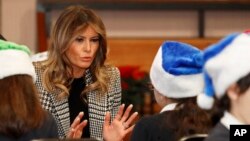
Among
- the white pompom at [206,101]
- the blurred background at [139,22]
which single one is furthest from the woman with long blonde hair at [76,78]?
the blurred background at [139,22]

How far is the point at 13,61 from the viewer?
85.7 inches

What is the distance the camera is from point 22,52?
225 cm

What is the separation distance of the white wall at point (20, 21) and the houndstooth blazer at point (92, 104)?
266 cm

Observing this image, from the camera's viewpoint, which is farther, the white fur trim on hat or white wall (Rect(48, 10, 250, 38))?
white wall (Rect(48, 10, 250, 38))

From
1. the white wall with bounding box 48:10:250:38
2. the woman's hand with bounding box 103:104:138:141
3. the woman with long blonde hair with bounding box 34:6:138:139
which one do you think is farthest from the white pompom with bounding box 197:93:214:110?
the white wall with bounding box 48:10:250:38

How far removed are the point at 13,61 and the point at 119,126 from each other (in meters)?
0.78

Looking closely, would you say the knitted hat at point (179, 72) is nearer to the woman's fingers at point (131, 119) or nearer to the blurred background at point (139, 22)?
the woman's fingers at point (131, 119)

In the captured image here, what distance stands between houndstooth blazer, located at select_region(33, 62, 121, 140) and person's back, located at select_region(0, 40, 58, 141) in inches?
29.9

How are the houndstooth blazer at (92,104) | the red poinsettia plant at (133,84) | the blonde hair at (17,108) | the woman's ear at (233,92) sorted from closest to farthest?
1. the woman's ear at (233,92)
2. the blonde hair at (17,108)
3. the houndstooth blazer at (92,104)
4. the red poinsettia plant at (133,84)

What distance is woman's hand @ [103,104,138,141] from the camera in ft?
9.03

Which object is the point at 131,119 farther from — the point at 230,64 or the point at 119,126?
the point at 230,64

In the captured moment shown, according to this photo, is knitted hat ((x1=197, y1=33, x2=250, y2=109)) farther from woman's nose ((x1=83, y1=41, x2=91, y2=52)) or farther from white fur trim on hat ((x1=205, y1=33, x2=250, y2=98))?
woman's nose ((x1=83, y1=41, x2=91, y2=52))

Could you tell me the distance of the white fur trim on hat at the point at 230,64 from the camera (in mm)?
1656

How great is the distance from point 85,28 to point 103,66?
0.89 ft
